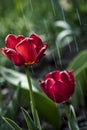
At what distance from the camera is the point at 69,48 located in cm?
361

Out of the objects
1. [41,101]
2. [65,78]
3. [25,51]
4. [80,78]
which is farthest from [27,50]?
[80,78]

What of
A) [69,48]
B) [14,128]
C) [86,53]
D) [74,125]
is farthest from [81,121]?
[69,48]

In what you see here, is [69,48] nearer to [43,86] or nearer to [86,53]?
[86,53]

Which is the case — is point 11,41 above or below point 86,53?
above

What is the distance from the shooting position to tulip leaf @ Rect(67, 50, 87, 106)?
7.63 ft

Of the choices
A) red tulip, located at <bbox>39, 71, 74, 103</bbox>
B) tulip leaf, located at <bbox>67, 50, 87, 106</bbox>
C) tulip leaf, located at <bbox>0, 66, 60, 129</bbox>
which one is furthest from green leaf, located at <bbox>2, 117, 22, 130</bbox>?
tulip leaf, located at <bbox>67, 50, 87, 106</bbox>

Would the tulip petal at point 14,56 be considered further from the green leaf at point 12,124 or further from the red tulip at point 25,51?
the green leaf at point 12,124

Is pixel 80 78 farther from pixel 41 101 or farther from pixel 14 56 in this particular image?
pixel 14 56

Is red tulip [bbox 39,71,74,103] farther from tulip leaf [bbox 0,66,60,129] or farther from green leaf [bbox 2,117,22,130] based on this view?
tulip leaf [bbox 0,66,60,129]

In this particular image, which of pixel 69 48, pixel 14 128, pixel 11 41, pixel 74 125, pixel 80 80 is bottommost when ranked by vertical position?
pixel 69 48

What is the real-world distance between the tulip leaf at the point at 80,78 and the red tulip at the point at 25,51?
2.58 ft

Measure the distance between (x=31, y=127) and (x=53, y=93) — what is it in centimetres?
15

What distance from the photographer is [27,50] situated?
1.51 m

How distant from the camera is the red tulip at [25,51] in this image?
4.91ft
